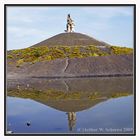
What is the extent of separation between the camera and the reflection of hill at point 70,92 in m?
7.11

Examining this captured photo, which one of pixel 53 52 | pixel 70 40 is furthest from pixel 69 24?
pixel 53 52

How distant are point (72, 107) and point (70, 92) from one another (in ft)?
1.00

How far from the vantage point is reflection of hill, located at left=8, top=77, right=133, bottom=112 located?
7.11 metres

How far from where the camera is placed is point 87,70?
26.1ft

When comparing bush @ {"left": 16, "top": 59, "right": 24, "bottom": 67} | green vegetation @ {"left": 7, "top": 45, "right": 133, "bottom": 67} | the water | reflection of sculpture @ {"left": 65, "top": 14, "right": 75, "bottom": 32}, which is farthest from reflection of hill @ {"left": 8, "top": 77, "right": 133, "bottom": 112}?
reflection of sculpture @ {"left": 65, "top": 14, "right": 75, "bottom": 32}

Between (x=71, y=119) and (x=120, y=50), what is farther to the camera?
(x=120, y=50)

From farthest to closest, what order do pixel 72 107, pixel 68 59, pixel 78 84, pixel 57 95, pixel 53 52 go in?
pixel 68 59 < pixel 53 52 < pixel 78 84 < pixel 57 95 < pixel 72 107

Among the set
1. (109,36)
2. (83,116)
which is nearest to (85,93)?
(83,116)

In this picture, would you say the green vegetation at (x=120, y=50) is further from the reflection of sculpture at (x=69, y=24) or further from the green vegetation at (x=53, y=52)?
the reflection of sculpture at (x=69, y=24)

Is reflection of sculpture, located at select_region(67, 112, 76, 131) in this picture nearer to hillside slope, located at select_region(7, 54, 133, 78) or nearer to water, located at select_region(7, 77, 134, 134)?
water, located at select_region(7, 77, 134, 134)

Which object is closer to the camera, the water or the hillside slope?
the water

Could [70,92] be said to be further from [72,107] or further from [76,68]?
[76,68]

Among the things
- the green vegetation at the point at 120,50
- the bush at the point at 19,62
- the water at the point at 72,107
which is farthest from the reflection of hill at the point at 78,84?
the green vegetation at the point at 120,50

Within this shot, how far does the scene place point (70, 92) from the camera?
732 centimetres
